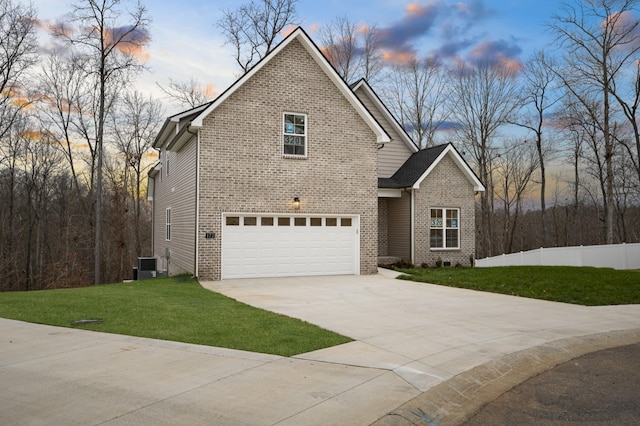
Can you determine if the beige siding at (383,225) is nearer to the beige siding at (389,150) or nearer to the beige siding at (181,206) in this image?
the beige siding at (389,150)

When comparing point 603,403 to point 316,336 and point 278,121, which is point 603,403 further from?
point 278,121

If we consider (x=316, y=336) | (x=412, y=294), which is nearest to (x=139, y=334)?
(x=316, y=336)

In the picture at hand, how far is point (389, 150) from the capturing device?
25.0 meters

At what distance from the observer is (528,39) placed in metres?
31.8

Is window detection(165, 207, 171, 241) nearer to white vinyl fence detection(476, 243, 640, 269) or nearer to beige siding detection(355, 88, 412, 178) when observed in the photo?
beige siding detection(355, 88, 412, 178)

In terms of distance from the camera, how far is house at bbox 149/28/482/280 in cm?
1608

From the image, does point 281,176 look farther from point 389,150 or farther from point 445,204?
point 389,150

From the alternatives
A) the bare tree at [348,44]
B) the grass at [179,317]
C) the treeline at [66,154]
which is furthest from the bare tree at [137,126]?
the grass at [179,317]

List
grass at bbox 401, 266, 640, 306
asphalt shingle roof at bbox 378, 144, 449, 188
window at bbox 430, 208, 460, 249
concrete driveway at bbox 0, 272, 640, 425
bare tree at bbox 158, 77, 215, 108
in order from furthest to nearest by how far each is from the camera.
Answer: bare tree at bbox 158, 77, 215, 108 → window at bbox 430, 208, 460, 249 → asphalt shingle roof at bbox 378, 144, 449, 188 → grass at bbox 401, 266, 640, 306 → concrete driveway at bbox 0, 272, 640, 425

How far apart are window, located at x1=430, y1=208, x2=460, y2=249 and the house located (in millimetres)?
5270

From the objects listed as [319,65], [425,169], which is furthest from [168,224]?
[425,169]

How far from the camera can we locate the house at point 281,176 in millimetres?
16078

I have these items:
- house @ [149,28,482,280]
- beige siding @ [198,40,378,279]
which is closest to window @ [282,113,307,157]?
house @ [149,28,482,280]

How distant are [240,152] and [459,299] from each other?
8.56 metres
